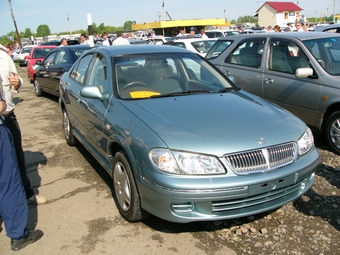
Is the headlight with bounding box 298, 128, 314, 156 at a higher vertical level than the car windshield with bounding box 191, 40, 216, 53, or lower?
lower

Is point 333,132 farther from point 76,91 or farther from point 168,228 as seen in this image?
point 76,91

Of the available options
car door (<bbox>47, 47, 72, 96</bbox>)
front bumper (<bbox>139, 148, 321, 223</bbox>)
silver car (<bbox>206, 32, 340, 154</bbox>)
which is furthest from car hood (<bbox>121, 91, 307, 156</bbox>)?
car door (<bbox>47, 47, 72, 96</bbox>)

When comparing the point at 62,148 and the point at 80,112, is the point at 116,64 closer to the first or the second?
the point at 80,112

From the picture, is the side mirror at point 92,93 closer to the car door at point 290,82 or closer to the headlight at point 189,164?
the headlight at point 189,164

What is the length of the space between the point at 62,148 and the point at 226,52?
3.56 metres

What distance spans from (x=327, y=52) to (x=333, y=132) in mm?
1376

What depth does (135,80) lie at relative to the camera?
155 inches

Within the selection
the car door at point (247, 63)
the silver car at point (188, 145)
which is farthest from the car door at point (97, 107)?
the car door at point (247, 63)

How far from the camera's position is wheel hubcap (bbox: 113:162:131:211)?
10.7ft

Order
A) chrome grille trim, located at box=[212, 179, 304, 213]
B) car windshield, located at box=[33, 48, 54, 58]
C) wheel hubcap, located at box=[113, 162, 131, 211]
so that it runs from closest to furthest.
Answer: chrome grille trim, located at box=[212, 179, 304, 213]
wheel hubcap, located at box=[113, 162, 131, 211]
car windshield, located at box=[33, 48, 54, 58]

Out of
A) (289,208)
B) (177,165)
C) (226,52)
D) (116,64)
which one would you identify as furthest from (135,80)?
(226,52)

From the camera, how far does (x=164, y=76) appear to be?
4.12 metres

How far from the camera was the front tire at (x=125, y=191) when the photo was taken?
3115 millimetres

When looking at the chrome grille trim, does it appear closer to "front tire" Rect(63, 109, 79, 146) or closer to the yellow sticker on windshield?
the yellow sticker on windshield
